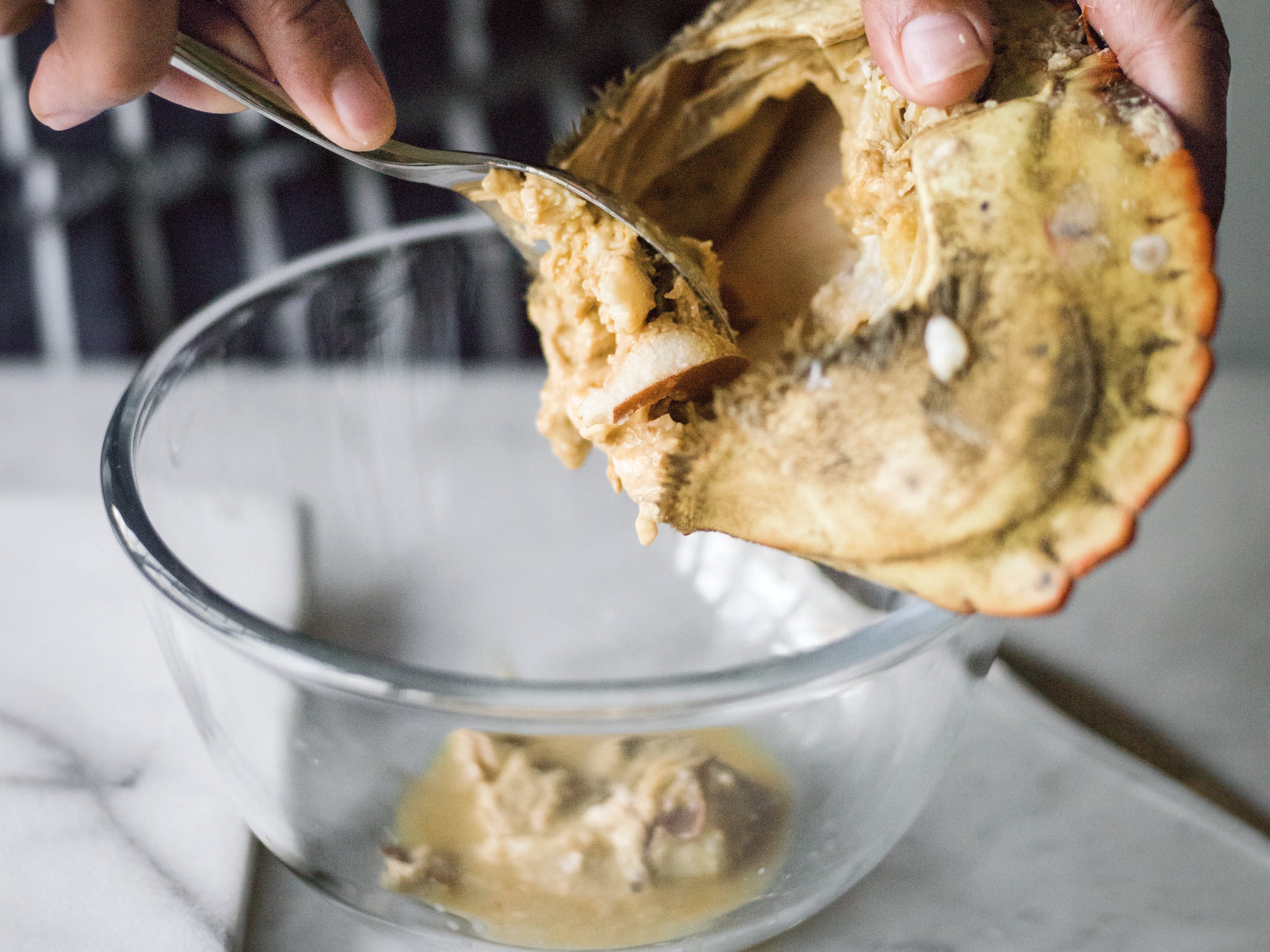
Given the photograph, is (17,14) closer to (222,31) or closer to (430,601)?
(222,31)

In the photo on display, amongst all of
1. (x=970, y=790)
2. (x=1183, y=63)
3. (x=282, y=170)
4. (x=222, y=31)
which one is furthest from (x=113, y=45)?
(x=282, y=170)

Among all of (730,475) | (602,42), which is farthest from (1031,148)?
(602,42)

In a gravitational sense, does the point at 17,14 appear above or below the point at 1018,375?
above

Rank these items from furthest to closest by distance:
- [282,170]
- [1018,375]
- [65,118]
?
[282,170] → [65,118] → [1018,375]

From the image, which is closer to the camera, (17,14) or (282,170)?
(17,14)

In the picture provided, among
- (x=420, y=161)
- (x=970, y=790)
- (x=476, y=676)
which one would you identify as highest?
(x=420, y=161)

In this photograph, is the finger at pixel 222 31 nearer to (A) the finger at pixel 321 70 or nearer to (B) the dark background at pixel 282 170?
(A) the finger at pixel 321 70

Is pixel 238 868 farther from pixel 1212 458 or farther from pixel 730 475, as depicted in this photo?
pixel 1212 458
